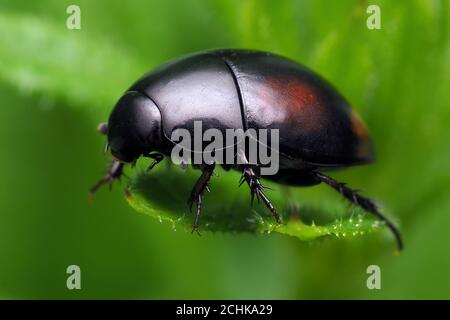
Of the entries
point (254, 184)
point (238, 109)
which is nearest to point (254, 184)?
point (254, 184)

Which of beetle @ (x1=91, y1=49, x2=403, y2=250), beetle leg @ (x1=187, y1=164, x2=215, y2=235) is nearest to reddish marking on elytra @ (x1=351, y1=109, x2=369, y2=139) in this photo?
beetle @ (x1=91, y1=49, x2=403, y2=250)

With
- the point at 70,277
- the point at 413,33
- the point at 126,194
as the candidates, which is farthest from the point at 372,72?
the point at 70,277

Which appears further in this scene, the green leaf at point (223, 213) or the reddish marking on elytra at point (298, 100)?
the reddish marking on elytra at point (298, 100)

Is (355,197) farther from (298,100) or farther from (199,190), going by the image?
(199,190)

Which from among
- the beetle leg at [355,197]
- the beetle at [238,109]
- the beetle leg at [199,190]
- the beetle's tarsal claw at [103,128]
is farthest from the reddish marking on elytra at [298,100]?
the beetle's tarsal claw at [103,128]

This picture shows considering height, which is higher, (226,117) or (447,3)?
(447,3)

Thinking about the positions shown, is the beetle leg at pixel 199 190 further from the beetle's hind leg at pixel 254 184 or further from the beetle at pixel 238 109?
the beetle's hind leg at pixel 254 184

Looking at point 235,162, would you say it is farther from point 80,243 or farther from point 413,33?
point 80,243
